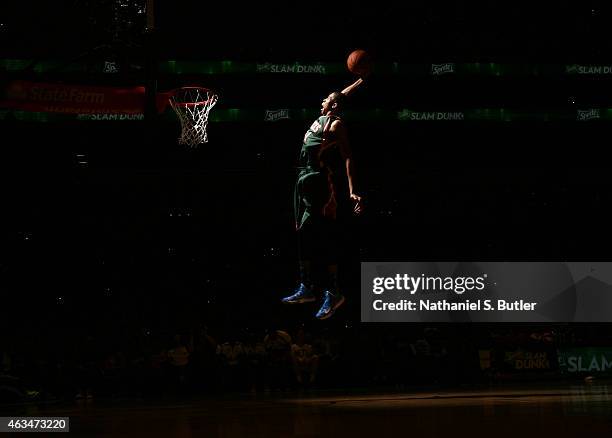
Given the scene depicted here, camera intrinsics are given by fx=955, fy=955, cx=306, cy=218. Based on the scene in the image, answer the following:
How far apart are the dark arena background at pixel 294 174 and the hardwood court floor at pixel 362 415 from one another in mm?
4665

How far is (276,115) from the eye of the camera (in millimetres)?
24672

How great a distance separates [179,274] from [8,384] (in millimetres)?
8634

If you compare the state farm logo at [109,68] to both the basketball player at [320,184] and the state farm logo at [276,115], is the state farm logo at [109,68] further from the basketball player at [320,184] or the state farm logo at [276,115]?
the basketball player at [320,184]

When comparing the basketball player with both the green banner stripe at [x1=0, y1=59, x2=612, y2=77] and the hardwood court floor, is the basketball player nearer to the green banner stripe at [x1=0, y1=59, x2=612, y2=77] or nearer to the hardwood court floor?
the hardwood court floor

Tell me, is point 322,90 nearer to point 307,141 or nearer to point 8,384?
point 8,384

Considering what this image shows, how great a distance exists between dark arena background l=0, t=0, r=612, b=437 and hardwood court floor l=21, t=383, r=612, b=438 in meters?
4.66

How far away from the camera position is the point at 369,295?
1998 centimetres

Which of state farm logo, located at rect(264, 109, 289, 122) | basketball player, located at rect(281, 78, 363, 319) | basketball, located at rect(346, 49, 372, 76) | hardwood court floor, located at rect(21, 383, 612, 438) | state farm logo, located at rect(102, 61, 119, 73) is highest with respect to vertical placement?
state farm logo, located at rect(102, 61, 119, 73)

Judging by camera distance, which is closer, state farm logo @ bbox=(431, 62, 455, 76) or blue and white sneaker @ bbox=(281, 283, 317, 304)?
blue and white sneaker @ bbox=(281, 283, 317, 304)

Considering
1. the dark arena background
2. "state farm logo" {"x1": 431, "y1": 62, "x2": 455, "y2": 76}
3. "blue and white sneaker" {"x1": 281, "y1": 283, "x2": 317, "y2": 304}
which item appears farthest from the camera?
"state farm logo" {"x1": 431, "y1": 62, "x2": 455, "y2": 76}

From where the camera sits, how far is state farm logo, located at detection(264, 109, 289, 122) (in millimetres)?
24573

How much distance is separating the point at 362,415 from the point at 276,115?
14.5 metres

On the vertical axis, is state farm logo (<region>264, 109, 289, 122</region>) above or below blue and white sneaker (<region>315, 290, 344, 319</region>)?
above

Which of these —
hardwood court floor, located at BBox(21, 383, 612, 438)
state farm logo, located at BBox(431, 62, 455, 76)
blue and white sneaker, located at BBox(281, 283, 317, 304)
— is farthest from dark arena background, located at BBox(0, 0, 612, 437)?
blue and white sneaker, located at BBox(281, 283, 317, 304)
